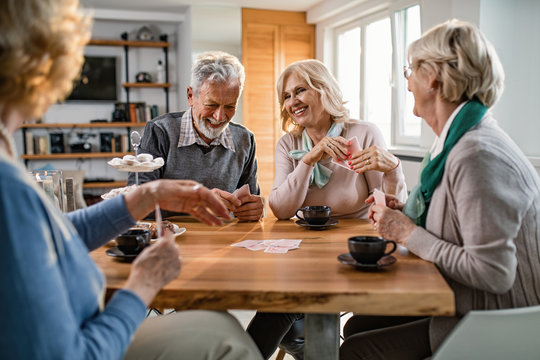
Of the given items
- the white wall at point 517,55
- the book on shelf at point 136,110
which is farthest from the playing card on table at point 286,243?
the book on shelf at point 136,110

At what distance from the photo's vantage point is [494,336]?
46.4 inches

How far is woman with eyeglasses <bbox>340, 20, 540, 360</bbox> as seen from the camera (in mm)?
1221

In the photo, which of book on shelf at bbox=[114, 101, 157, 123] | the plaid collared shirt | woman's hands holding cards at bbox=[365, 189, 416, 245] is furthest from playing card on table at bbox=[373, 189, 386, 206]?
book on shelf at bbox=[114, 101, 157, 123]

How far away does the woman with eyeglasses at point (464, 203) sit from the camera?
1.22 metres

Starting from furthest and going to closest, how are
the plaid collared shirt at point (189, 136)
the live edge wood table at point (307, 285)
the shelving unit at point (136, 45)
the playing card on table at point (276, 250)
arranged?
the shelving unit at point (136, 45) → the plaid collared shirt at point (189, 136) → the playing card on table at point (276, 250) → the live edge wood table at point (307, 285)

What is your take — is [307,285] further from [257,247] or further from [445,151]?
[445,151]

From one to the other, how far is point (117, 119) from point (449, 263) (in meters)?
6.27

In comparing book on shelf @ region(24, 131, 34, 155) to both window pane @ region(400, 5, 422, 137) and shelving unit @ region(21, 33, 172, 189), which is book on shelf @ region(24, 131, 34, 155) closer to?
shelving unit @ region(21, 33, 172, 189)

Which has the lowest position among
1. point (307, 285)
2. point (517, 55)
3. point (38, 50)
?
point (307, 285)

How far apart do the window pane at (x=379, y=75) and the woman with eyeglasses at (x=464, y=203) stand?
3.53 m

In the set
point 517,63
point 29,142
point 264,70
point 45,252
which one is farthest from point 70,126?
point 45,252

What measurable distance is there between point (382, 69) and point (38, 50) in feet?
15.4

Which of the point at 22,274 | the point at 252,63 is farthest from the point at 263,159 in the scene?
the point at 22,274

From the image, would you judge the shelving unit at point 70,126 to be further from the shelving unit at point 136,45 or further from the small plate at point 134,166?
the small plate at point 134,166
